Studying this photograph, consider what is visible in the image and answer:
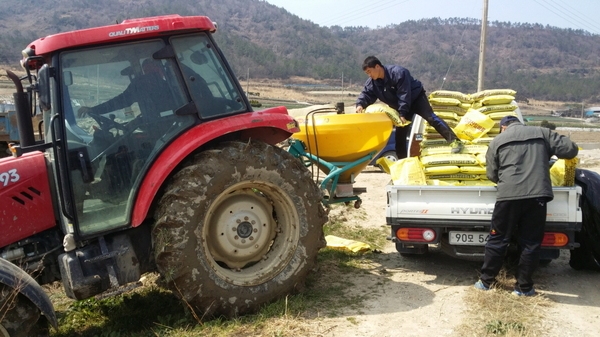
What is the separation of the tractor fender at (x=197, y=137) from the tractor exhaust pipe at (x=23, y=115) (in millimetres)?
944

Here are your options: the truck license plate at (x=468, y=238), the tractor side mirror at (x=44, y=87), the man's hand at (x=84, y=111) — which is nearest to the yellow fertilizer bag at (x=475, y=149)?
the truck license plate at (x=468, y=238)

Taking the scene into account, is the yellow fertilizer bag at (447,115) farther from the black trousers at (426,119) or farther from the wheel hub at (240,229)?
the wheel hub at (240,229)

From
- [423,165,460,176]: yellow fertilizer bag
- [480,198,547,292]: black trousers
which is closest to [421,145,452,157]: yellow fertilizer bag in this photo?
[423,165,460,176]: yellow fertilizer bag

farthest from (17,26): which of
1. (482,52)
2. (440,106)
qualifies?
(440,106)

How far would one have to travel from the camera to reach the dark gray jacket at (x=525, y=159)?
490cm

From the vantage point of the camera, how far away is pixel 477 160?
5.81 meters

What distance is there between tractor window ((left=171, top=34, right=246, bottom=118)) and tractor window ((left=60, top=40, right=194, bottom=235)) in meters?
0.11

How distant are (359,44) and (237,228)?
11752 centimetres

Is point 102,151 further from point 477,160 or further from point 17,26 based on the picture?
point 17,26

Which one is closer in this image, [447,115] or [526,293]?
[526,293]

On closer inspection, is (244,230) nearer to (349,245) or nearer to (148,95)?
(148,95)

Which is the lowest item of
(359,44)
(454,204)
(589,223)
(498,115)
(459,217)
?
(589,223)

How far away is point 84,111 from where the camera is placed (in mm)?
4180

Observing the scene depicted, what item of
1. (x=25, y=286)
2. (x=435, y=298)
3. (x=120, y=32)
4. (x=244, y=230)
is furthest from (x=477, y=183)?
(x=25, y=286)
